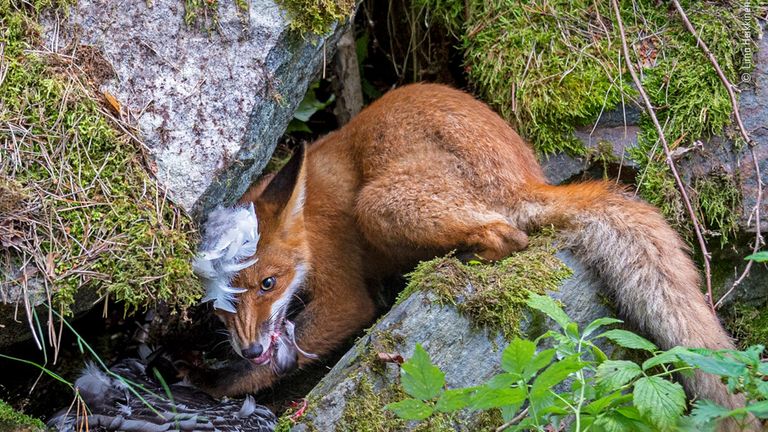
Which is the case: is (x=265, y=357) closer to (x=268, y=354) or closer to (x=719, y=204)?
(x=268, y=354)

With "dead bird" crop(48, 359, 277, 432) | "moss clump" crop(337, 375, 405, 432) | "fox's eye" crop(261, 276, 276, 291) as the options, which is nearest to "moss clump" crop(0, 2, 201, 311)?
"dead bird" crop(48, 359, 277, 432)

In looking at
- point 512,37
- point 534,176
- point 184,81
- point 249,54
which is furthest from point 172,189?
point 512,37

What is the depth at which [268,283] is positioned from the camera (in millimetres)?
6059

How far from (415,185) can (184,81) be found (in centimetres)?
180

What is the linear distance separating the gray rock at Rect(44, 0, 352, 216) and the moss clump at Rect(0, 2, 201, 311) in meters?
0.17

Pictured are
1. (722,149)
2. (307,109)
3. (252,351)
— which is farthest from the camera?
(307,109)

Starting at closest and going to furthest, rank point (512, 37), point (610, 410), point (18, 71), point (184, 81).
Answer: point (610, 410), point (18, 71), point (184, 81), point (512, 37)

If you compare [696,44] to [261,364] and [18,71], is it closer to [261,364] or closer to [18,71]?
[261,364]

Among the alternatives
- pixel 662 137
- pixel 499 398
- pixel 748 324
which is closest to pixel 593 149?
pixel 662 137

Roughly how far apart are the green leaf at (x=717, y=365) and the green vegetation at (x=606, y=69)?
9.26 ft

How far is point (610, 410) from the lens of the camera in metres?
3.77

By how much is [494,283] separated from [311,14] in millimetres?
2278

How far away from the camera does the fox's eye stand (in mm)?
6035

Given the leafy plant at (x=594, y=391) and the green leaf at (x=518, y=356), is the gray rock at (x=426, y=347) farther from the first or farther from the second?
the green leaf at (x=518, y=356)
